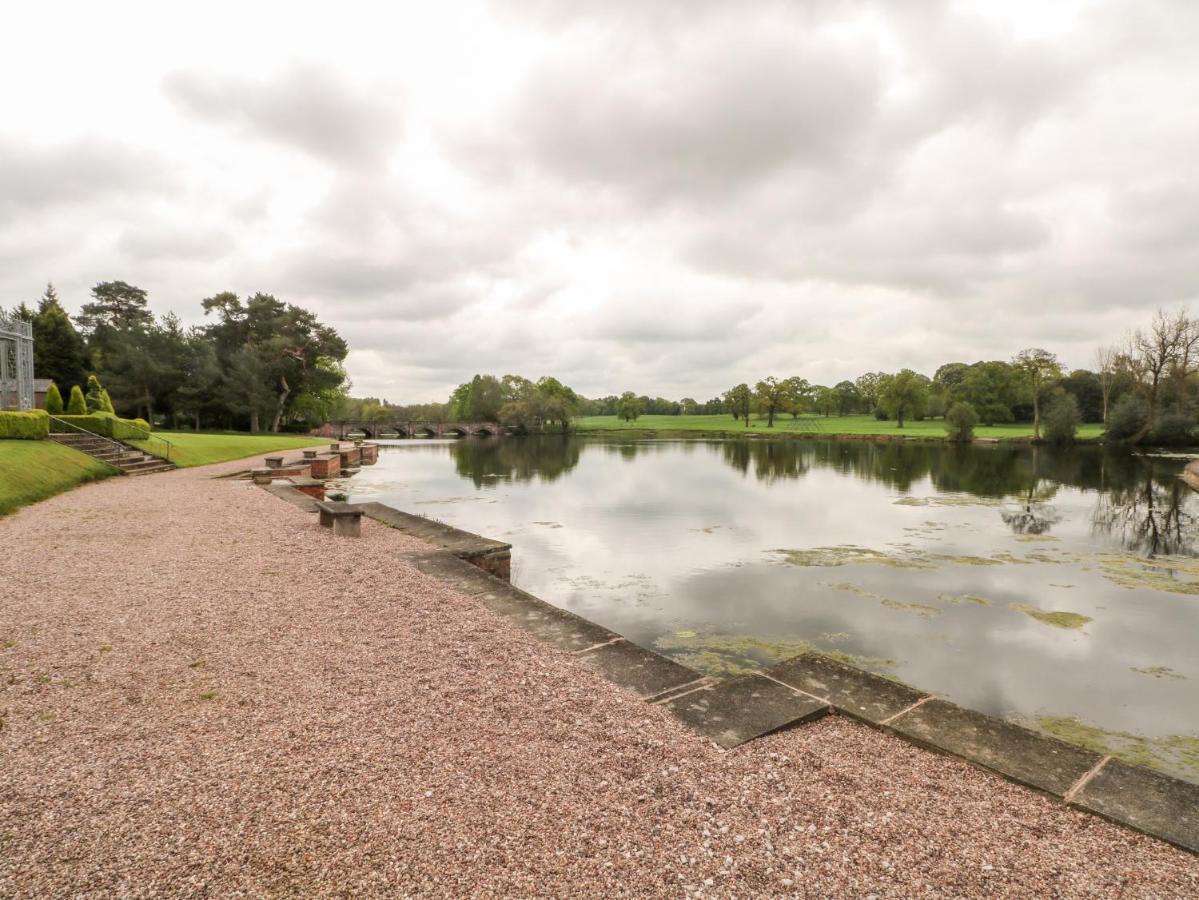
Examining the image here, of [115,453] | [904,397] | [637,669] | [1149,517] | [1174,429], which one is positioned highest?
[904,397]

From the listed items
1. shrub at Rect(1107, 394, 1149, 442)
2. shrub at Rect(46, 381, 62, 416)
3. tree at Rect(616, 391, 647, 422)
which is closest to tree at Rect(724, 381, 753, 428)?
tree at Rect(616, 391, 647, 422)

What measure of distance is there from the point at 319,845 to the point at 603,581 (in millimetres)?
8343

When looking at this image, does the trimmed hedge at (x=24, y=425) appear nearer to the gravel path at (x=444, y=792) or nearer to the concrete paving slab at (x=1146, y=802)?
the gravel path at (x=444, y=792)

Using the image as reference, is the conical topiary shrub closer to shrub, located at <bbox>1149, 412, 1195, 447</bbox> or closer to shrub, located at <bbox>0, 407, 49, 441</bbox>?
shrub, located at <bbox>0, 407, 49, 441</bbox>

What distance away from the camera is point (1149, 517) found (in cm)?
1795

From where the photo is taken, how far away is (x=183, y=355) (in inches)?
2023

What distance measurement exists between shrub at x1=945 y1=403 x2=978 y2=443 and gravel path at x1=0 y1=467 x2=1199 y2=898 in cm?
6424

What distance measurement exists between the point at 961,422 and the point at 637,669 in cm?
6458

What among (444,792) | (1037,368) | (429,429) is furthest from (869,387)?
(444,792)

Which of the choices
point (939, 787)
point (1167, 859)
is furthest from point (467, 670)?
point (1167, 859)

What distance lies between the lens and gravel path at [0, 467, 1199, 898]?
2.59 meters

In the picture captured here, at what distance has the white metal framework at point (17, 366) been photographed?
25.3 meters

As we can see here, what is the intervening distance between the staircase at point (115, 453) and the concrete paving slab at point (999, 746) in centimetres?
2465

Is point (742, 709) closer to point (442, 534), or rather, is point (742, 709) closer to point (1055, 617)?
point (1055, 617)
